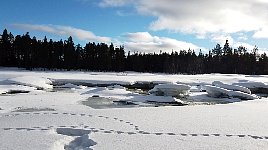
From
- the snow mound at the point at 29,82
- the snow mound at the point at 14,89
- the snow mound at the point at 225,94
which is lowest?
the snow mound at the point at 225,94

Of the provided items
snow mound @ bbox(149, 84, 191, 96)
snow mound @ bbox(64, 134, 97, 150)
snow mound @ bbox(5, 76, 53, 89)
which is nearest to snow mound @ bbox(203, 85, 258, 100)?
snow mound @ bbox(149, 84, 191, 96)

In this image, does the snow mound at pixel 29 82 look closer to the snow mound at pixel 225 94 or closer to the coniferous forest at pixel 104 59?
the snow mound at pixel 225 94

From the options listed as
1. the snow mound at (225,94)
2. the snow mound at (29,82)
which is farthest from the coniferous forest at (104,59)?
the snow mound at (225,94)

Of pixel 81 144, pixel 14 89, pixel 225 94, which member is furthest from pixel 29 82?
pixel 81 144

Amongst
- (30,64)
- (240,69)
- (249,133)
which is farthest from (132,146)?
(240,69)

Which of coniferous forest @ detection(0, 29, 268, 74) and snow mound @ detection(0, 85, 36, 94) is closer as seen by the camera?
snow mound @ detection(0, 85, 36, 94)

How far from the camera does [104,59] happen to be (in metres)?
93.1

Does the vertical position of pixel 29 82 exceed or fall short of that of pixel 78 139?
it exceeds it

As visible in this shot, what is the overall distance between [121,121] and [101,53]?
82.2 m

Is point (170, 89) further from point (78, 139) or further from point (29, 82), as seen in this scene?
point (78, 139)

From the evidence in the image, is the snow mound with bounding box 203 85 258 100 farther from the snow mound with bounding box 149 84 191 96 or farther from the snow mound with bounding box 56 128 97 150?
the snow mound with bounding box 56 128 97 150

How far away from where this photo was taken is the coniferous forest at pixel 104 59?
8506 cm

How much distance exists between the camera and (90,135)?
10.0 metres

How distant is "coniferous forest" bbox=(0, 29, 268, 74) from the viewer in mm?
85062
